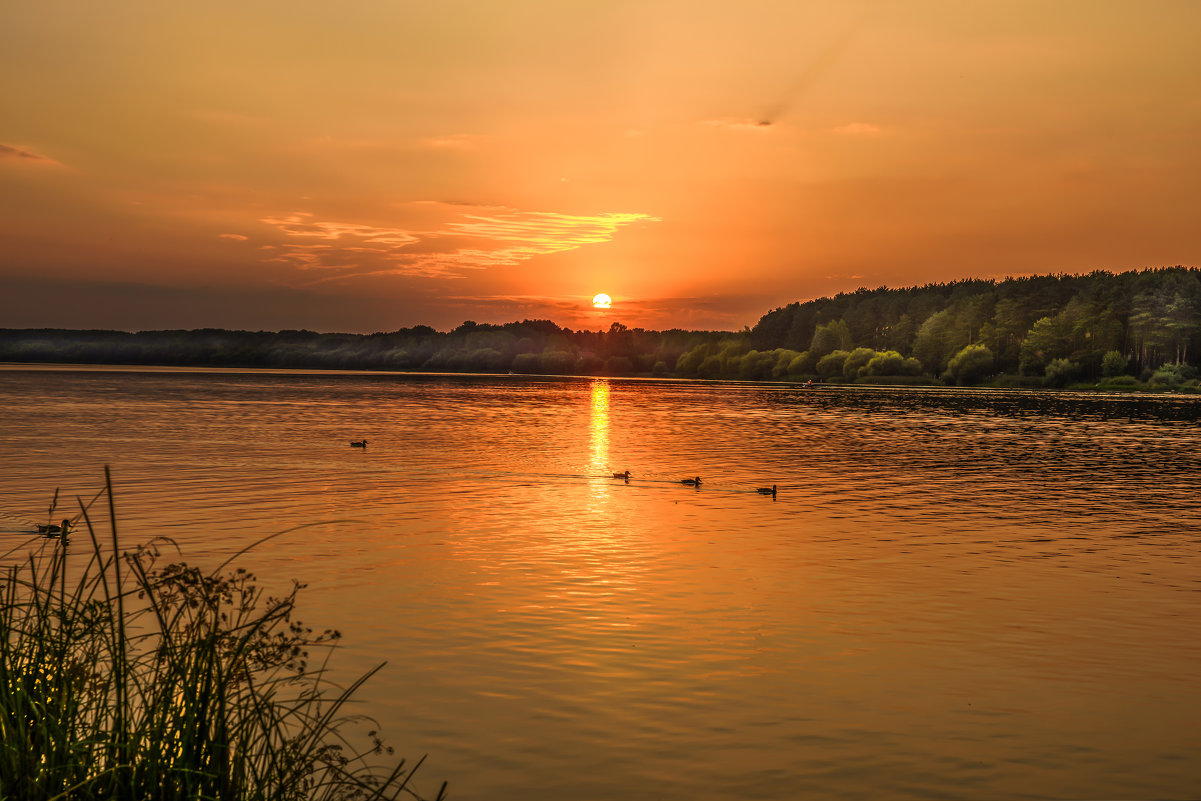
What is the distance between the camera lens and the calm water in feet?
40.1

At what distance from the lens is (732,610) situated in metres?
19.6

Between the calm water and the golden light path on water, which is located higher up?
the calm water

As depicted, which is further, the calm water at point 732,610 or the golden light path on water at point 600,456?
the golden light path on water at point 600,456

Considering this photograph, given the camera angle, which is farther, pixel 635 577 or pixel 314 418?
pixel 314 418

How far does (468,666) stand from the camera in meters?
15.6

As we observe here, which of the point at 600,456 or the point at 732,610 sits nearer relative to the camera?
the point at 732,610

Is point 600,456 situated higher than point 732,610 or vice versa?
point 732,610

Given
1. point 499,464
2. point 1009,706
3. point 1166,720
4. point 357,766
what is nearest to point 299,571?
point 357,766

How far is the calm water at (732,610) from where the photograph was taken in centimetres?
1222

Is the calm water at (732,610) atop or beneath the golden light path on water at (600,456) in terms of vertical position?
atop

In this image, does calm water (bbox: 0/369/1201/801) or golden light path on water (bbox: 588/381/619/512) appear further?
golden light path on water (bbox: 588/381/619/512)

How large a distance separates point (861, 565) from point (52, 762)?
20.3 metres

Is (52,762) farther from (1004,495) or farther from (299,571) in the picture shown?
(1004,495)

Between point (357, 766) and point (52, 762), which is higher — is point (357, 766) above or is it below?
below
